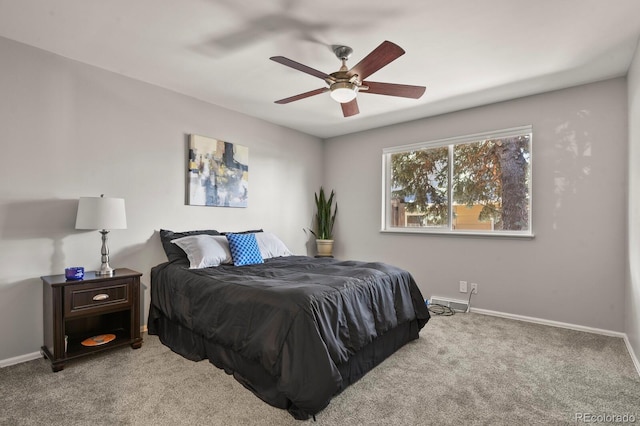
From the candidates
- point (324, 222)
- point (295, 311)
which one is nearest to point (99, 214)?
point (295, 311)

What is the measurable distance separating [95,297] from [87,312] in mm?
Result: 117

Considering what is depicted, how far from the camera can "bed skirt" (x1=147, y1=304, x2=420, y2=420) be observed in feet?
6.66

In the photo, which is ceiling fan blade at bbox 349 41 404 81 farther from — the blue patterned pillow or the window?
the window

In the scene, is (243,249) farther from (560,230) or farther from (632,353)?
(632,353)

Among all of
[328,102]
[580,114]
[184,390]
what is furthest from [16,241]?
[580,114]

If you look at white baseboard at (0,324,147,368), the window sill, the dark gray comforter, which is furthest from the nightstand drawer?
the window sill

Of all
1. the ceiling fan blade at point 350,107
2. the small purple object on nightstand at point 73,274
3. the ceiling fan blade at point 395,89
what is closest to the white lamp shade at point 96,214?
the small purple object on nightstand at point 73,274

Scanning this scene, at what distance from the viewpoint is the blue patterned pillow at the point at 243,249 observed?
3.28m

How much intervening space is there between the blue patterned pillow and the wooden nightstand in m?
0.87

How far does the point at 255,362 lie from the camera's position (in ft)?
6.98

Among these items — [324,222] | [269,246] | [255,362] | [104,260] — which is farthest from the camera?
[324,222]

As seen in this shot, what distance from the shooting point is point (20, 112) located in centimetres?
257

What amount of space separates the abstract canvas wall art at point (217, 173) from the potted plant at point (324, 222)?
1.41 meters

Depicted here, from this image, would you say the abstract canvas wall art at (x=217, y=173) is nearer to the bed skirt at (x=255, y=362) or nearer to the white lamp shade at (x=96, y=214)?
the white lamp shade at (x=96, y=214)
